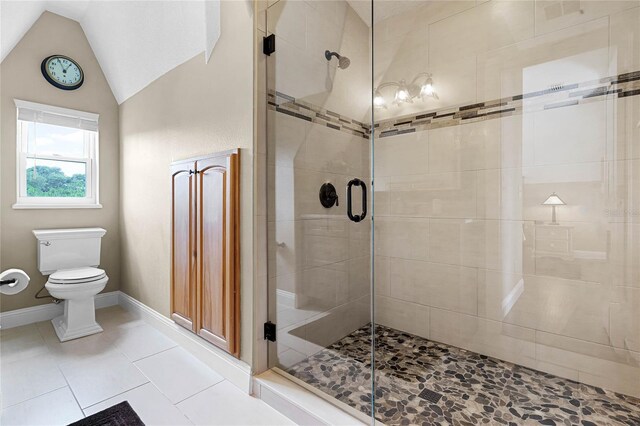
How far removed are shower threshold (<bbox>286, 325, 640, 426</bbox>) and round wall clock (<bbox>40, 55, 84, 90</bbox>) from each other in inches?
127

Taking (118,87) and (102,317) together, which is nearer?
(102,317)

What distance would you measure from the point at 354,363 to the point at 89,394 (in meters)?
1.49

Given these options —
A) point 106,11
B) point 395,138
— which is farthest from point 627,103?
point 106,11

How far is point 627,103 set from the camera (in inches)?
64.7

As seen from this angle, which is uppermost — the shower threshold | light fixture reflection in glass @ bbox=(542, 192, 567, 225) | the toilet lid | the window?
the window

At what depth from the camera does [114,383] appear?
185 centimetres

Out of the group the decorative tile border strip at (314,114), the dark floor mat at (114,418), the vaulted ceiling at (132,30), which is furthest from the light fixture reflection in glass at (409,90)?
the dark floor mat at (114,418)

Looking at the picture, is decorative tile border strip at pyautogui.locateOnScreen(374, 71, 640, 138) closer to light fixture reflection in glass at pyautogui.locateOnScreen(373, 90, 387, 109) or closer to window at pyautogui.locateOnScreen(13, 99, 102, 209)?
light fixture reflection in glass at pyautogui.locateOnScreen(373, 90, 387, 109)

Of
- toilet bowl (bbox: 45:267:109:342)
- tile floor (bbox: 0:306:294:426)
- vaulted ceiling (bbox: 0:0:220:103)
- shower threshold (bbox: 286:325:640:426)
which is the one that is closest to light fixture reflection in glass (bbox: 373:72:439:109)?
vaulted ceiling (bbox: 0:0:220:103)

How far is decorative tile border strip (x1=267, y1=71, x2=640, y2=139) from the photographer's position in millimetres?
1692

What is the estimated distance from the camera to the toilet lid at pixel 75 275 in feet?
8.01

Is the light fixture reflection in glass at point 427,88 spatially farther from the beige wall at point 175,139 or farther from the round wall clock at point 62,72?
the round wall clock at point 62,72

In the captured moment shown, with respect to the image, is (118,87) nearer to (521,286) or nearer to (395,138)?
(395,138)

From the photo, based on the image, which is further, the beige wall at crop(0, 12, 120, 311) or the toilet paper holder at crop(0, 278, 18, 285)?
the beige wall at crop(0, 12, 120, 311)
